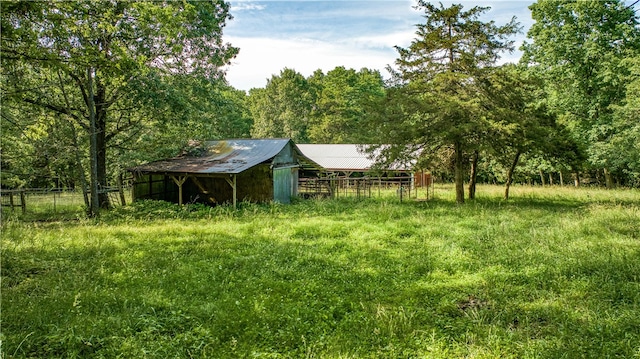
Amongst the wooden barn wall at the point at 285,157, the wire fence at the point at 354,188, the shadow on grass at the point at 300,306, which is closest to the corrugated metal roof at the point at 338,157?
the wire fence at the point at 354,188

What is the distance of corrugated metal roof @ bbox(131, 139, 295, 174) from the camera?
16.2 meters

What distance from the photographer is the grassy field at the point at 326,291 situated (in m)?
4.31

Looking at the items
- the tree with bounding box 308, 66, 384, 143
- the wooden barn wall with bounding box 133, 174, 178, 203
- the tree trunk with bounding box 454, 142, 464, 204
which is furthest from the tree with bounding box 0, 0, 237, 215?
the tree with bounding box 308, 66, 384, 143

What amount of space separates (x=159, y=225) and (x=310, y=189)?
1247 cm

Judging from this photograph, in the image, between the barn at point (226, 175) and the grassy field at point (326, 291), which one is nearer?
the grassy field at point (326, 291)

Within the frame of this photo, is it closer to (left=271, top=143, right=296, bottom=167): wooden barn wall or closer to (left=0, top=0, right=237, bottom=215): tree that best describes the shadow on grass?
(left=0, top=0, right=237, bottom=215): tree

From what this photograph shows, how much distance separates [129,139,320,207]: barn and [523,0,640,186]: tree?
56.1 ft

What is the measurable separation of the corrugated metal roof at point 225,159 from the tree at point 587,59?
17.7 metres

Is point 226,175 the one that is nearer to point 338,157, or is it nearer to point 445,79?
point 445,79

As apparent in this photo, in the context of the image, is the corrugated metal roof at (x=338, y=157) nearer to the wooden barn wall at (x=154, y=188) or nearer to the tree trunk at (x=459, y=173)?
the tree trunk at (x=459, y=173)

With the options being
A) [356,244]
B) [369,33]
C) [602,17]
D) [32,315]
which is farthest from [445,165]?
[32,315]

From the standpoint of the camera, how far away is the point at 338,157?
102 ft

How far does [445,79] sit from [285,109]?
3115 centimetres

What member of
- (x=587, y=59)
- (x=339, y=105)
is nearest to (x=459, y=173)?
(x=587, y=59)
